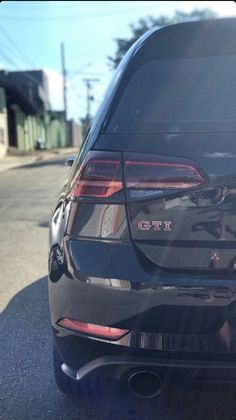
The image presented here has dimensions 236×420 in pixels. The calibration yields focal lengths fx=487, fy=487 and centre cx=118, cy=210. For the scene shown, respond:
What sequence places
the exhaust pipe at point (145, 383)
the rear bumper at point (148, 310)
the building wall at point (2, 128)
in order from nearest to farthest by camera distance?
1. the rear bumper at point (148, 310)
2. the exhaust pipe at point (145, 383)
3. the building wall at point (2, 128)

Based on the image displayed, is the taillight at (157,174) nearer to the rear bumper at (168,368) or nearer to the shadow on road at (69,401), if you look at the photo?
the rear bumper at (168,368)

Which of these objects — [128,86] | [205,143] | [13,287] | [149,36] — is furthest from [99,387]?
[13,287]

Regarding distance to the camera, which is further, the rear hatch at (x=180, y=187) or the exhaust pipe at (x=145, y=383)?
the exhaust pipe at (x=145, y=383)

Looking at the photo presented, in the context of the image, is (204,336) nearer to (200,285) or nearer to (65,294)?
(200,285)

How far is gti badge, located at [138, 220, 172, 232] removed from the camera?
6.22 ft

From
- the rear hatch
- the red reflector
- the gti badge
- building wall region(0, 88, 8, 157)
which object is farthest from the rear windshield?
building wall region(0, 88, 8, 157)

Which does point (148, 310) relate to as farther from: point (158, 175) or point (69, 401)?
point (69, 401)

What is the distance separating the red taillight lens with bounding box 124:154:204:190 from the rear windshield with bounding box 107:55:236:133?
0.18 m

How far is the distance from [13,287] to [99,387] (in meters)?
2.29

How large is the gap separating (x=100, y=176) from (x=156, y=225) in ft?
1.00

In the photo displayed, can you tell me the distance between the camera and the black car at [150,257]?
1869 mm

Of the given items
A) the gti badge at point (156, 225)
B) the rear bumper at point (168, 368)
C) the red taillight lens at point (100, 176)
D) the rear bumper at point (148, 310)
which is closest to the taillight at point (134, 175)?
the red taillight lens at point (100, 176)

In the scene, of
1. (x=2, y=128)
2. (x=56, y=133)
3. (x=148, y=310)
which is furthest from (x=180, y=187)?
(x=56, y=133)

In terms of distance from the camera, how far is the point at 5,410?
246 centimetres
